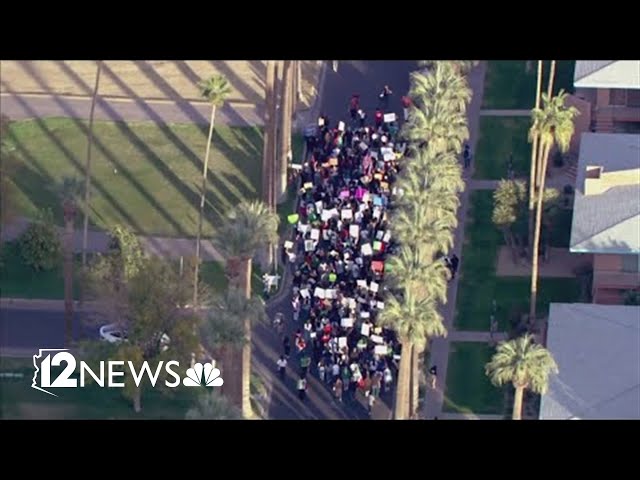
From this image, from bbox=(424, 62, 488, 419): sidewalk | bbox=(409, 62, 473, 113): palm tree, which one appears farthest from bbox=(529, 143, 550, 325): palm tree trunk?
bbox=(409, 62, 473, 113): palm tree

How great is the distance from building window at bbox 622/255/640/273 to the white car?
16.2 meters

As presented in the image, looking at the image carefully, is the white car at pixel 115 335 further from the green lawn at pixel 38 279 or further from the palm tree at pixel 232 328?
the green lawn at pixel 38 279

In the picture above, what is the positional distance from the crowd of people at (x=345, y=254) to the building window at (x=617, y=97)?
9.13 m

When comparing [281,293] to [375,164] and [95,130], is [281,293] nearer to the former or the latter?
[375,164]

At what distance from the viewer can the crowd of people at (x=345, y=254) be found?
54906 millimetres

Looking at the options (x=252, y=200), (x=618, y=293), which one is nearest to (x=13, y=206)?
(x=252, y=200)

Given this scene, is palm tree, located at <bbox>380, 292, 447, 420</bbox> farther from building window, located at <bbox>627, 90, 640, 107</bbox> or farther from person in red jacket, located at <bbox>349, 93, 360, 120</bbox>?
building window, located at <bbox>627, 90, 640, 107</bbox>

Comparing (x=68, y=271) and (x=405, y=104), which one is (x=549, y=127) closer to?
(x=405, y=104)

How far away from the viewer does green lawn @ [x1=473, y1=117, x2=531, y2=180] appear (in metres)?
70.4

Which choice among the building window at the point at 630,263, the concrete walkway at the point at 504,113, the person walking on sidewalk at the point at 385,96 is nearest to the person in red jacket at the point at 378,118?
the person walking on sidewalk at the point at 385,96

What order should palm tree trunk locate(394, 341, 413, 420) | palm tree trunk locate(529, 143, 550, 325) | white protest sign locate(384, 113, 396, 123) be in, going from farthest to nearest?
white protest sign locate(384, 113, 396, 123) → palm tree trunk locate(529, 143, 550, 325) → palm tree trunk locate(394, 341, 413, 420)

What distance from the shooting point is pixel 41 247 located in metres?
63.0

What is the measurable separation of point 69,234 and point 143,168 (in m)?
14.9

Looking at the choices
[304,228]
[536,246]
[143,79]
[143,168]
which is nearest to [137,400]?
[304,228]
